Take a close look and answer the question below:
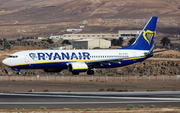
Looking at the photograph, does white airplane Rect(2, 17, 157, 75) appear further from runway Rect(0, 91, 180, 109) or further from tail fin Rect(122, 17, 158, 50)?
runway Rect(0, 91, 180, 109)

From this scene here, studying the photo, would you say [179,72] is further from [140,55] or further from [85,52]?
[85,52]

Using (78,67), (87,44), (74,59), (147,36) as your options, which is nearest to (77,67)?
(78,67)

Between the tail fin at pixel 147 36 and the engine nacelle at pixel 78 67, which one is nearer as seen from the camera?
the engine nacelle at pixel 78 67

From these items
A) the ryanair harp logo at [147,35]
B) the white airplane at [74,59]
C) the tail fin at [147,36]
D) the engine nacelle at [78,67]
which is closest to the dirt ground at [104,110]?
the engine nacelle at [78,67]

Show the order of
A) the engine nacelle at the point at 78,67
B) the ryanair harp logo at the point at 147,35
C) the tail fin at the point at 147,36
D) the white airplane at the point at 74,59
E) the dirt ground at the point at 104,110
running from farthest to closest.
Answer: the ryanair harp logo at the point at 147,35 → the tail fin at the point at 147,36 → the engine nacelle at the point at 78,67 → the white airplane at the point at 74,59 → the dirt ground at the point at 104,110

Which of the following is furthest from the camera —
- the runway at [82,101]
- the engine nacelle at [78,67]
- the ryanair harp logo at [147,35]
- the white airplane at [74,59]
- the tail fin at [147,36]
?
the ryanair harp logo at [147,35]

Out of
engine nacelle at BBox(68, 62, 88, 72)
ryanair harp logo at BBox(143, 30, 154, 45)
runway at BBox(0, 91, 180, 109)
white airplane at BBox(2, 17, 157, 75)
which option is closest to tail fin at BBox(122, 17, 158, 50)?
ryanair harp logo at BBox(143, 30, 154, 45)

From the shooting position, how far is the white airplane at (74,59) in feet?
158

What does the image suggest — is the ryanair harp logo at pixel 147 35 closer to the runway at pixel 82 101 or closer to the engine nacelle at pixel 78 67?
the engine nacelle at pixel 78 67

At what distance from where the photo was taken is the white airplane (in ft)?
158

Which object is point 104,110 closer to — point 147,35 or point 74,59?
point 74,59

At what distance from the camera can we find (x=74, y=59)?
50.3 meters

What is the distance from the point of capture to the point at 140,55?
56.2m

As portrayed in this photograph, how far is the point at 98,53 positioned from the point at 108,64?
8.90 feet
